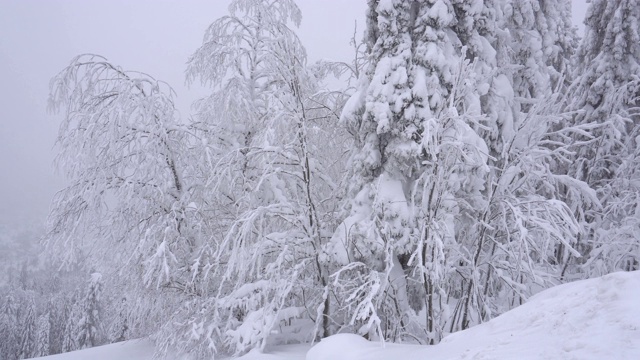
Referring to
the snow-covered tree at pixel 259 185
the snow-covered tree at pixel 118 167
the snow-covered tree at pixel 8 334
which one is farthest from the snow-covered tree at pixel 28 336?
the snow-covered tree at pixel 259 185

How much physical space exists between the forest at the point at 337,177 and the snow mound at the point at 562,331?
773 millimetres

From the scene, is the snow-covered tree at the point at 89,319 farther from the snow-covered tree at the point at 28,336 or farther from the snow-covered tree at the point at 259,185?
the snow-covered tree at the point at 259,185

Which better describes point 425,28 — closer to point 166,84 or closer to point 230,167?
point 230,167

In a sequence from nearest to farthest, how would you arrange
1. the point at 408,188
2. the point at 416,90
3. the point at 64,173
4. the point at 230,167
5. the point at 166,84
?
the point at 416,90 < the point at 408,188 < the point at 230,167 < the point at 64,173 < the point at 166,84

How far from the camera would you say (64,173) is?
762 centimetres

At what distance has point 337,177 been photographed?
31.8 ft

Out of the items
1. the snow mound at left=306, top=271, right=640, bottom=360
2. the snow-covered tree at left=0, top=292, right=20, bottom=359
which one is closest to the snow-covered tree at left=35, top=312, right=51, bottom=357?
→ the snow-covered tree at left=0, top=292, right=20, bottom=359

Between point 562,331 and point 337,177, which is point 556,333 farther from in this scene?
point 337,177

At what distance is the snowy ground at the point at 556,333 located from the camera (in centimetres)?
304

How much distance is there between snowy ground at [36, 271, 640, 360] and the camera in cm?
304

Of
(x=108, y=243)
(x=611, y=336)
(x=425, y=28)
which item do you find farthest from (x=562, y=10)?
(x=108, y=243)

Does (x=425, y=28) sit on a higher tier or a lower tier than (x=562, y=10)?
lower

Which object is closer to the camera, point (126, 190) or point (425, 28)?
point (425, 28)

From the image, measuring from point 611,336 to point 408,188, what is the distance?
374 cm
